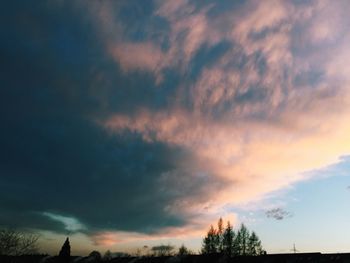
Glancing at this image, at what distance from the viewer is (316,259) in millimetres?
31578

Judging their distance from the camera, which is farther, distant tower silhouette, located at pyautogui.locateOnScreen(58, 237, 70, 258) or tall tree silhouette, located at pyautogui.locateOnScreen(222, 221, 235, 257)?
tall tree silhouette, located at pyautogui.locateOnScreen(222, 221, 235, 257)

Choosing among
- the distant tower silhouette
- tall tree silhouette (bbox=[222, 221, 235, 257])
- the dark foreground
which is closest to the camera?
the dark foreground

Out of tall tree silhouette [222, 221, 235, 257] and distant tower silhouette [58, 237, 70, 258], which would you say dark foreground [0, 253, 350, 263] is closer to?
distant tower silhouette [58, 237, 70, 258]

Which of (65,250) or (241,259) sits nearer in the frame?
(241,259)

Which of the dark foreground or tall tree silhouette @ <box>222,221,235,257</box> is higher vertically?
tall tree silhouette @ <box>222,221,235,257</box>

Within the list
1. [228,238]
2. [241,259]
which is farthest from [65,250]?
[228,238]

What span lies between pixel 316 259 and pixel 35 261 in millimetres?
40172

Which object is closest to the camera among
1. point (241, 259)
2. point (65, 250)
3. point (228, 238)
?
point (241, 259)

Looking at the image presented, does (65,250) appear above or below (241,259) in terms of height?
above

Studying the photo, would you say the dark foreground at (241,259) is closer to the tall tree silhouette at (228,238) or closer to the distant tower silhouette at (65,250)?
the distant tower silhouette at (65,250)

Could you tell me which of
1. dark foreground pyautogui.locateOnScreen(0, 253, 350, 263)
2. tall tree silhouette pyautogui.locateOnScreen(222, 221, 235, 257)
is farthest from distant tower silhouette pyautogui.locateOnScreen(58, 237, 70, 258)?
tall tree silhouette pyautogui.locateOnScreen(222, 221, 235, 257)

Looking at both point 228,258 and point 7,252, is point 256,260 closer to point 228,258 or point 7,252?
point 228,258

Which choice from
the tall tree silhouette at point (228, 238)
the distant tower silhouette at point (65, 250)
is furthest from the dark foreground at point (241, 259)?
the tall tree silhouette at point (228, 238)

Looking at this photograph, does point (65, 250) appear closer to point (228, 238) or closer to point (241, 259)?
point (241, 259)
